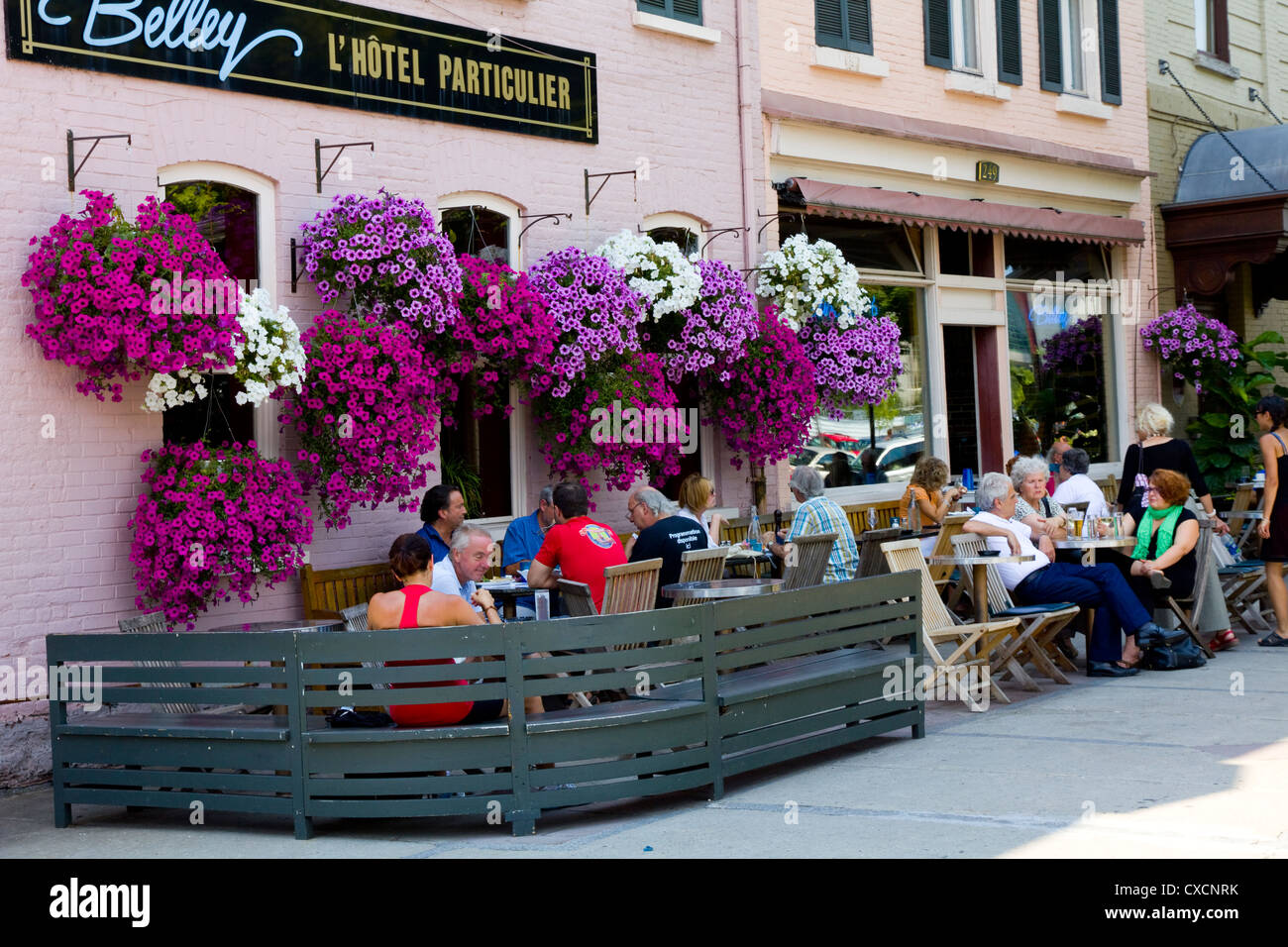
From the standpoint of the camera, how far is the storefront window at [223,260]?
9031 millimetres

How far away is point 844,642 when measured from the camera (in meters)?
8.02

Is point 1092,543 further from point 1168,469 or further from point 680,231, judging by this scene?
point 680,231

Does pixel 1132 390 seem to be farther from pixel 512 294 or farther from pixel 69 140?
pixel 69 140

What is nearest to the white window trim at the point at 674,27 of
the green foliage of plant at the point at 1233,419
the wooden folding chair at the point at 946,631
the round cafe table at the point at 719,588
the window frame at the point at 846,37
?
the window frame at the point at 846,37

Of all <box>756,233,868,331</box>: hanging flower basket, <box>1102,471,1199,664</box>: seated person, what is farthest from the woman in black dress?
<box>756,233,868,331</box>: hanging flower basket

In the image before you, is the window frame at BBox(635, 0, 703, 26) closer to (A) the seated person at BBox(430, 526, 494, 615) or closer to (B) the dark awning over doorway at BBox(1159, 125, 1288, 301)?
(A) the seated person at BBox(430, 526, 494, 615)

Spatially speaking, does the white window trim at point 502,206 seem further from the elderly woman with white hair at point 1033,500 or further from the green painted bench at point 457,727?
the green painted bench at point 457,727

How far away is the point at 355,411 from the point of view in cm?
909

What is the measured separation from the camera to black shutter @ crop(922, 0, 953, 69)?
15180 mm

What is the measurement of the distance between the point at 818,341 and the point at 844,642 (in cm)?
524

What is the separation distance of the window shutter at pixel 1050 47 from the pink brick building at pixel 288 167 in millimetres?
5083

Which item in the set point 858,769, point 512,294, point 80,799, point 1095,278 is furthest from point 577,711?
point 1095,278

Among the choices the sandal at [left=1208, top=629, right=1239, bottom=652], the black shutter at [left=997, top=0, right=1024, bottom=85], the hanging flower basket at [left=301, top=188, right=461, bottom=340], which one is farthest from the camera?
the black shutter at [left=997, top=0, right=1024, bottom=85]

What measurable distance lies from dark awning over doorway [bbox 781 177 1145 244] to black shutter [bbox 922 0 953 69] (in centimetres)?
145
